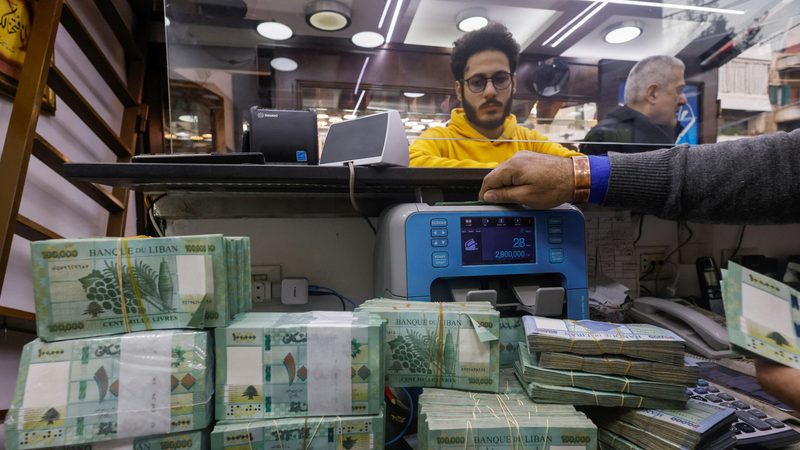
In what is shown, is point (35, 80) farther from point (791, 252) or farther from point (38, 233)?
point (791, 252)

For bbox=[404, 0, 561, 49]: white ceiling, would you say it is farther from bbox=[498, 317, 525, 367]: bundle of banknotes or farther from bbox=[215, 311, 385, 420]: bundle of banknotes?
bbox=[215, 311, 385, 420]: bundle of banknotes

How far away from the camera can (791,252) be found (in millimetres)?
1368

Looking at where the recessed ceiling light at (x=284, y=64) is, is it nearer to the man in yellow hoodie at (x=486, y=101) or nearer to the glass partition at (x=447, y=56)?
the glass partition at (x=447, y=56)

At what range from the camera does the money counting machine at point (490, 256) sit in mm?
701

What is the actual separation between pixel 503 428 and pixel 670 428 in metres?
0.25

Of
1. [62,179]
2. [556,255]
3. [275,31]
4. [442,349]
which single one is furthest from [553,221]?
[62,179]

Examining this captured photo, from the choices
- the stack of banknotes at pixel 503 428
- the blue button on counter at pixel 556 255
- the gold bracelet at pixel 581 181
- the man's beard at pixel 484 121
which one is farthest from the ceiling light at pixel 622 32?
the stack of banknotes at pixel 503 428

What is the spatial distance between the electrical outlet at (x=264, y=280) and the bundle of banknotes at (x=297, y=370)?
20.4 inches

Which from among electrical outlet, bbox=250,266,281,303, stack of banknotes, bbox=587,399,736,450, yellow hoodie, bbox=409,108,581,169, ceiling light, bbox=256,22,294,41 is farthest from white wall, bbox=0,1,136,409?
stack of banknotes, bbox=587,399,736,450

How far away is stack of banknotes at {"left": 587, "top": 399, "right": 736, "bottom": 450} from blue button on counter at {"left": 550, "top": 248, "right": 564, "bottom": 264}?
28 centimetres

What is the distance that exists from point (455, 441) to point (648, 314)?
892 millimetres

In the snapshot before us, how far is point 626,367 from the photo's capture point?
1.81ft

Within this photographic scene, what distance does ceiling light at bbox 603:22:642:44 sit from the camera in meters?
1.30

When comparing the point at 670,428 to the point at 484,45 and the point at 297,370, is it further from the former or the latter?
the point at 484,45
